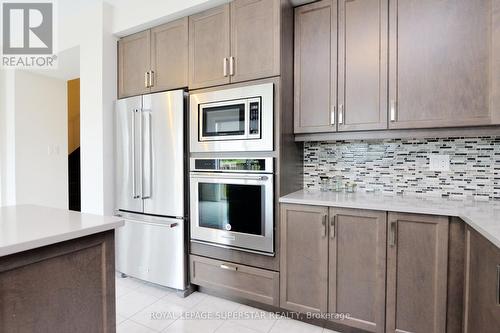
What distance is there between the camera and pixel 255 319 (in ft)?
6.57

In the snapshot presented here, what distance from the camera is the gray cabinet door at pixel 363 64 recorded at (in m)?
1.85

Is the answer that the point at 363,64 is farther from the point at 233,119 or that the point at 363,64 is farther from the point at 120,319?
the point at 120,319

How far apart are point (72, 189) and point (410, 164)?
4.79 meters

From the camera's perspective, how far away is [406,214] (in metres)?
1.57

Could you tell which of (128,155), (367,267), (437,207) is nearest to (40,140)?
(128,155)

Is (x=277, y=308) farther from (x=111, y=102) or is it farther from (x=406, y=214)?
(x=111, y=102)

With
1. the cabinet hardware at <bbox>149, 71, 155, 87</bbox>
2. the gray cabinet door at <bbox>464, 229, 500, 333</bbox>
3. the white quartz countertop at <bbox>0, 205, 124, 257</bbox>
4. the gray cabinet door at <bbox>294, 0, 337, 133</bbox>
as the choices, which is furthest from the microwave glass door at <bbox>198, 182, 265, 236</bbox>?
the gray cabinet door at <bbox>464, 229, 500, 333</bbox>

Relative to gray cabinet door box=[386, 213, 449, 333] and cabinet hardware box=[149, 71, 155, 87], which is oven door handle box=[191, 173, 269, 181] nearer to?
gray cabinet door box=[386, 213, 449, 333]

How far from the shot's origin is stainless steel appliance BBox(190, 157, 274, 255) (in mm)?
1964

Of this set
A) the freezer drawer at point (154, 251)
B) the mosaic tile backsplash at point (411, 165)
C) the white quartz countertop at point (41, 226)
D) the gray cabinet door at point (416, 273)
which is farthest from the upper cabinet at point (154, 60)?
the gray cabinet door at point (416, 273)

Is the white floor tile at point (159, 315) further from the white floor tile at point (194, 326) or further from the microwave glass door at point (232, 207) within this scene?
the microwave glass door at point (232, 207)

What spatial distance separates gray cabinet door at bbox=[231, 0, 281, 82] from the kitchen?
0.01m

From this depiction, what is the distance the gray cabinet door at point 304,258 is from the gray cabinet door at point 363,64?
70 centimetres

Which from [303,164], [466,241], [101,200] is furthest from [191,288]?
[466,241]
